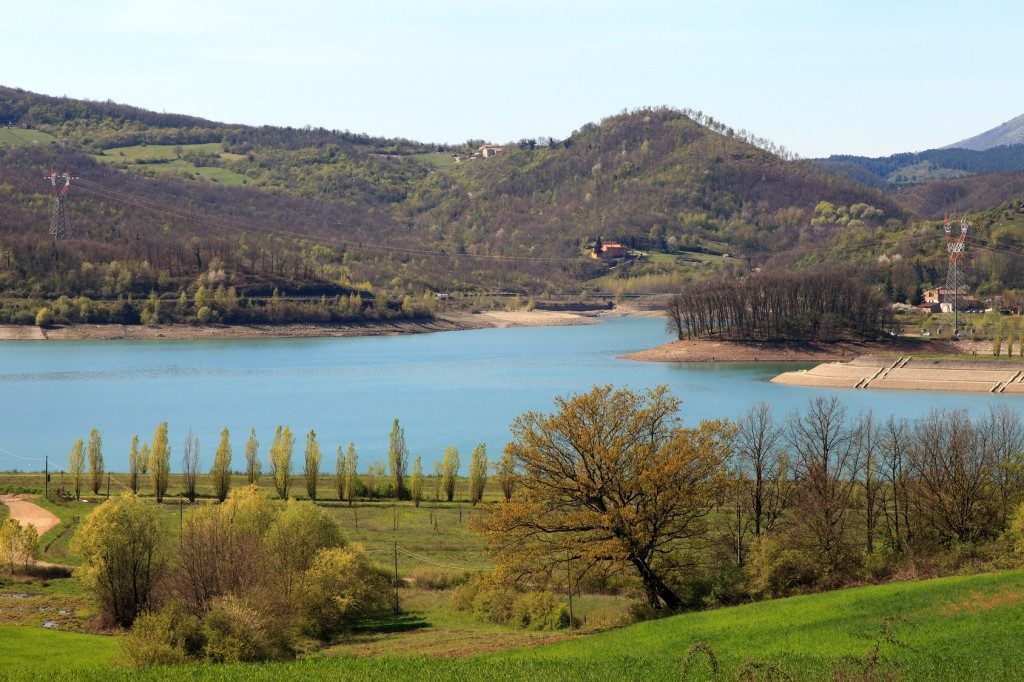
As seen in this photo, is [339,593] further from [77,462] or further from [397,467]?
[77,462]

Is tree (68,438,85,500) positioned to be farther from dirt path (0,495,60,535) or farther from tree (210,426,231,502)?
tree (210,426,231,502)

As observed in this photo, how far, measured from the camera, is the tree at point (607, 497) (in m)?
22.8

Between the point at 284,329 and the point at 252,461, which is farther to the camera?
the point at 284,329

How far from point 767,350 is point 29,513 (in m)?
65.3

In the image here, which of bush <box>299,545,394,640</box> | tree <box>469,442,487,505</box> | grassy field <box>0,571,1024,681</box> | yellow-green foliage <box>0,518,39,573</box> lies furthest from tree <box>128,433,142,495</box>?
grassy field <box>0,571,1024,681</box>

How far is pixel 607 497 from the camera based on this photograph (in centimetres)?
2336

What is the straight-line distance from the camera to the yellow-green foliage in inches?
1129

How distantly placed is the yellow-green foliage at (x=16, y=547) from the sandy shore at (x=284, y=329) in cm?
8493

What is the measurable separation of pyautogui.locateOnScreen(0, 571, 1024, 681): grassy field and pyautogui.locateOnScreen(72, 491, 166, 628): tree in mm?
2993

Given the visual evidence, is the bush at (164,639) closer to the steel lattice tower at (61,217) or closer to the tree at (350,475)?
the tree at (350,475)

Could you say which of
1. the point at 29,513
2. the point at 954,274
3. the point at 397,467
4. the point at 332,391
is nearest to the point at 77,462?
the point at 29,513

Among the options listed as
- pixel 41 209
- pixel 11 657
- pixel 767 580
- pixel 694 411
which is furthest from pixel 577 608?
pixel 41 209

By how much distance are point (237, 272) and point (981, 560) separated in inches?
4384

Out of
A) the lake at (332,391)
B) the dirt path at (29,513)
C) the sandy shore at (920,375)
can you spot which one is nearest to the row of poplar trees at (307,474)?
the dirt path at (29,513)
